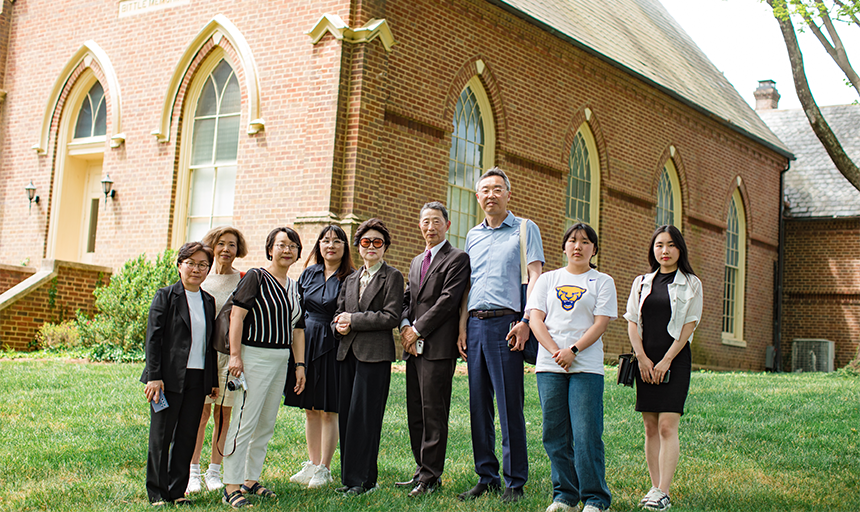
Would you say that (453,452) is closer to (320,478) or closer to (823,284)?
(320,478)

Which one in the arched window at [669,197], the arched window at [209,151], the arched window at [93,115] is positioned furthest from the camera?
the arched window at [669,197]

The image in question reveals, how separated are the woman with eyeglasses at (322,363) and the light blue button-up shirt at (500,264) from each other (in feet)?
3.15

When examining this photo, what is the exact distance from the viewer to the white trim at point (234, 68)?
12469 mm

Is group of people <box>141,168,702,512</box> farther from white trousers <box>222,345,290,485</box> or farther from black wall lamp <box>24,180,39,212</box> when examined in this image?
black wall lamp <box>24,180,39,212</box>

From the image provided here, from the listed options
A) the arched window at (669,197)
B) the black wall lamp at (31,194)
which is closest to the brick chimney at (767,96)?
the arched window at (669,197)

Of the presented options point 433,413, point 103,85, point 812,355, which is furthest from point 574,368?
point 812,355

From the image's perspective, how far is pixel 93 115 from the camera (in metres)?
15.0

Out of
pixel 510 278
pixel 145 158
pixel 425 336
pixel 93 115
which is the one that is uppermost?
pixel 93 115

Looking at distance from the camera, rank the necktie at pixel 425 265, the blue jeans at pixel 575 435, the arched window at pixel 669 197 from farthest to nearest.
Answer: the arched window at pixel 669 197 < the necktie at pixel 425 265 < the blue jeans at pixel 575 435

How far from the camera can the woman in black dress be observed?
5074 millimetres

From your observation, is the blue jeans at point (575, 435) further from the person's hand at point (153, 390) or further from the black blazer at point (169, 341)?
the person's hand at point (153, 390)

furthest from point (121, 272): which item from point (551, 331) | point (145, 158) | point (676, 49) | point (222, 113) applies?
point (676, 49)

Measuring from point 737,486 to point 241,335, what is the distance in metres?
3.68

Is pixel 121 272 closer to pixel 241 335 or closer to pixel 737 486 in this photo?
pixel 241 335
